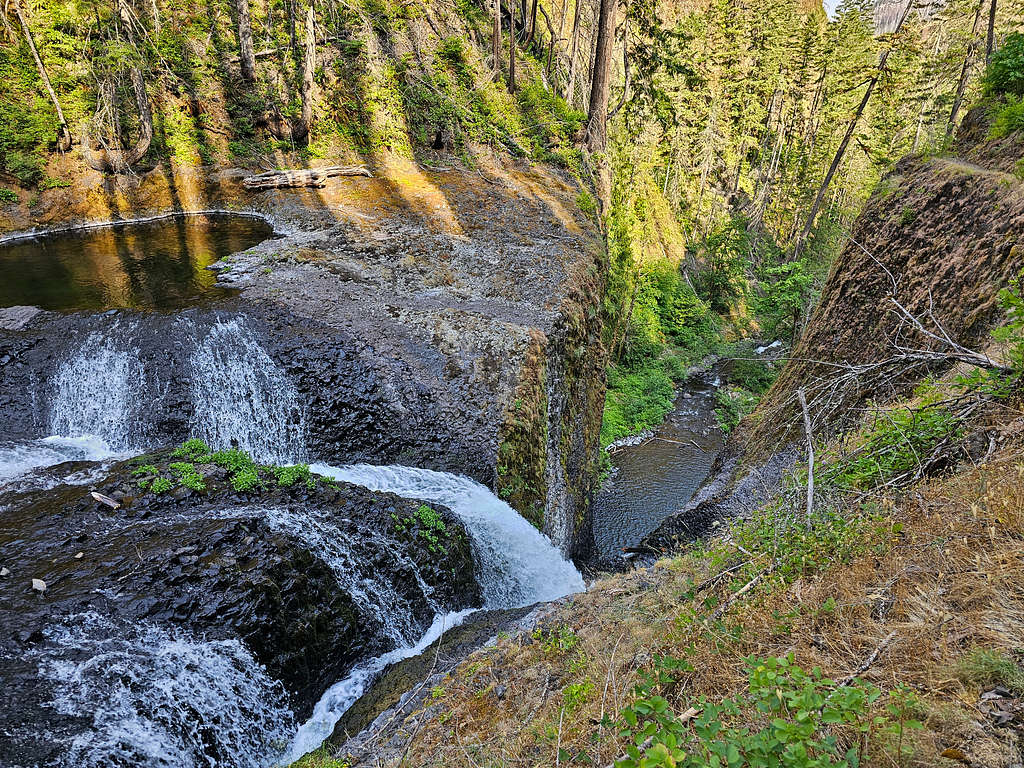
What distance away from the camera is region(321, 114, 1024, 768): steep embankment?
6.36ft

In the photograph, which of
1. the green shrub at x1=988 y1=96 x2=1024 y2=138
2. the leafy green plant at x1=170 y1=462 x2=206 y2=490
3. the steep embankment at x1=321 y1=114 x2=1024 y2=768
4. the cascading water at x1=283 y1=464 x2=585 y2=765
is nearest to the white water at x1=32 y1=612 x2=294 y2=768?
the steep embankment at x1=321 y1=114 x2=1024 y2=768

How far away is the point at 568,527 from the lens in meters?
10.0

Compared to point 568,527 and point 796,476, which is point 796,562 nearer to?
point 796,476

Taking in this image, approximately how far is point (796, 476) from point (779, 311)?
22862 millimetres

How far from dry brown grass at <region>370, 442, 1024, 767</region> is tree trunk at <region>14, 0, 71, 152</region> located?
684 inches

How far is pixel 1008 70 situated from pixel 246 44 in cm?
1918

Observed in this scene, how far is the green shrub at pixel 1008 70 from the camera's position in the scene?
741 cm

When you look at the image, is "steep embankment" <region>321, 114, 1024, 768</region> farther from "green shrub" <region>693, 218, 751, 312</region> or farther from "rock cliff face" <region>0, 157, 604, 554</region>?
"green shrub" <region>693, 218, 751, 312</region>

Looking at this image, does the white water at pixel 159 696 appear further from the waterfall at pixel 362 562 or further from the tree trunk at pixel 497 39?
the tree trunk at pixel 497 39

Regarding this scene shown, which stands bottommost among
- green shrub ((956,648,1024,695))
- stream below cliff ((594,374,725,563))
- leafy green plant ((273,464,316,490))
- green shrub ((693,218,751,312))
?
stream below cliff ((594,374,725,563))

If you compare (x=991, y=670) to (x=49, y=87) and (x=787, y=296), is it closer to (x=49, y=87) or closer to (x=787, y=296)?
(x=49, y=87)

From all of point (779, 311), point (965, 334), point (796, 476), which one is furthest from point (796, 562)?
point (779, 311)

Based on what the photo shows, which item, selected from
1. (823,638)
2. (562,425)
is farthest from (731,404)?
(823,638)

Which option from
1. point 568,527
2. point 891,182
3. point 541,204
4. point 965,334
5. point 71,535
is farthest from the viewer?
point 541,204
